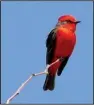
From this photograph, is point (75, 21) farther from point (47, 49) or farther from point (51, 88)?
point (51, 88)

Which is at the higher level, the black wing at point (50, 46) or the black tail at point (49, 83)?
the black wing at point (50, 46)

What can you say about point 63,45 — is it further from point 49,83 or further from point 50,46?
point 49,83

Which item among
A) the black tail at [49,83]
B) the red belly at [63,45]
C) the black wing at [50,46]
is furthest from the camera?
the black wing at [50,46]

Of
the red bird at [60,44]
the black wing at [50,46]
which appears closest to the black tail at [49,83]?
the red bird at [60,44]

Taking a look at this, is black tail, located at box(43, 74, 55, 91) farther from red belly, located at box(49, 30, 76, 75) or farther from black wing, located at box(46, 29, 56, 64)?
black wing, located at box(46, 29, 56, 64)

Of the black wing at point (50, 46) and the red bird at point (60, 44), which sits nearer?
the red bird at point (60, 44)

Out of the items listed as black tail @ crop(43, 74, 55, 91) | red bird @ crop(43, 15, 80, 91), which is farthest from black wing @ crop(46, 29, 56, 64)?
black tail @ crop(43, 74, 55, 91)

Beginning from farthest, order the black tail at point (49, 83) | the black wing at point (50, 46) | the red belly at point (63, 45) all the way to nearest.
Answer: the black wing at point (50, 46) → the red belly at point (63, 45) → the black tail at point (49, 83)

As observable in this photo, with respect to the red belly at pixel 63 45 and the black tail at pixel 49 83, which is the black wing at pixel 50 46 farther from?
the black tail at pixel 49 83

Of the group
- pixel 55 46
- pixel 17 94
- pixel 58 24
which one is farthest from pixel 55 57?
pixel 17 94
